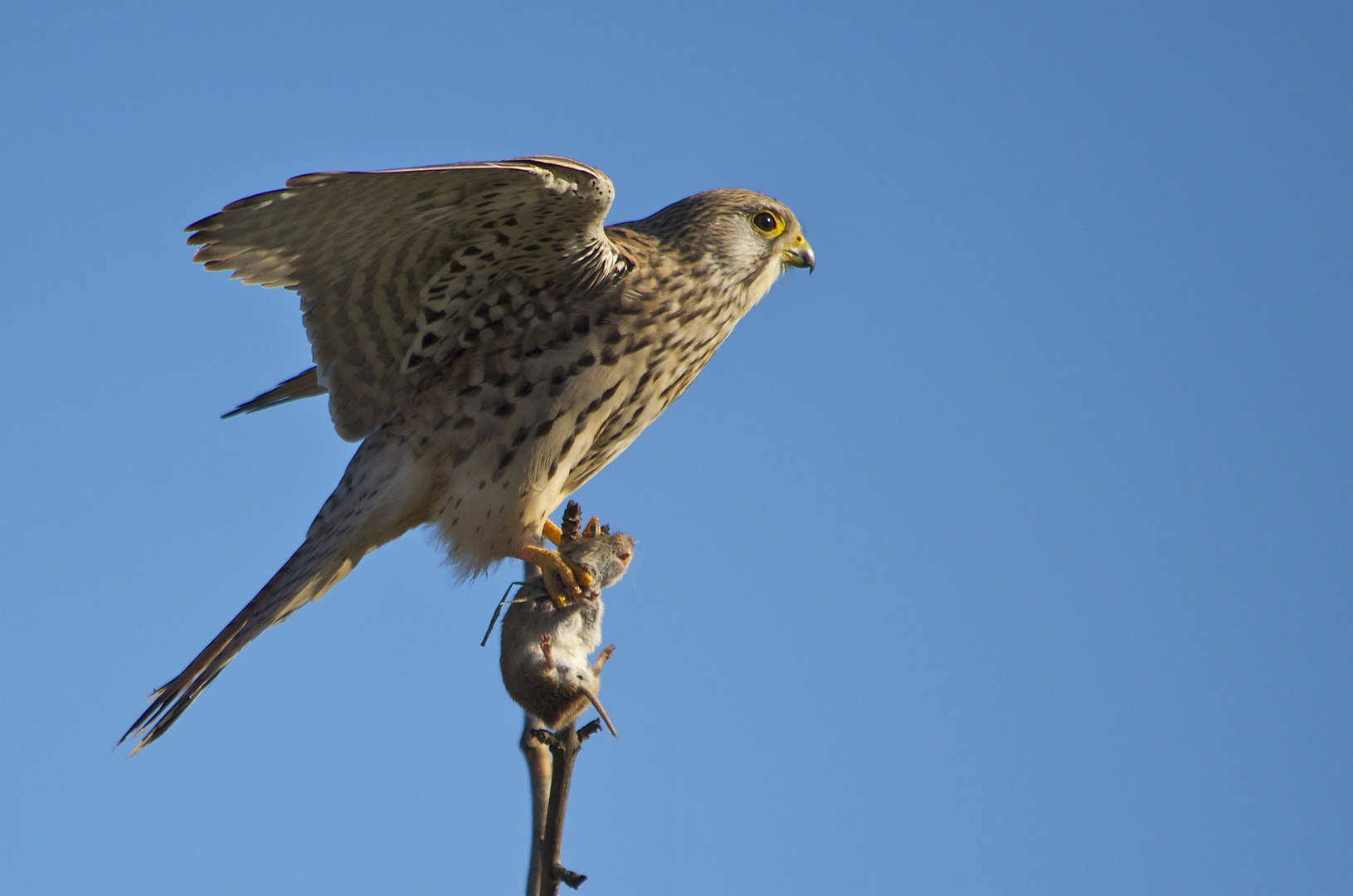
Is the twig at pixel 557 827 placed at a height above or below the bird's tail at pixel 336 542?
below

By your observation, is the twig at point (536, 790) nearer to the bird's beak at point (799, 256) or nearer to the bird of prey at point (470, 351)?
the bird of prey at point (470, 351)

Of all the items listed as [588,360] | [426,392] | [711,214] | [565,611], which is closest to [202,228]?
[426,392]

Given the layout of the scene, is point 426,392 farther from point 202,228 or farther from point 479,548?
point 202,228

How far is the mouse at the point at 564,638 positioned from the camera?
10.7ft

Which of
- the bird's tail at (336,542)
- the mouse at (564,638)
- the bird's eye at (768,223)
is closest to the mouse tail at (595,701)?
the mouse at (564,638)

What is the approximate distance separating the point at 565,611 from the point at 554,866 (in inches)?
48.6

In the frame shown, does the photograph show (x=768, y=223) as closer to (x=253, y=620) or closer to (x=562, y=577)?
(x=562, y=577)

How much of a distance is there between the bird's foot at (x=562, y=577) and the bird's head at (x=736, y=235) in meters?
1.25

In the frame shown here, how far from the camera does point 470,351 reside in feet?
14.0

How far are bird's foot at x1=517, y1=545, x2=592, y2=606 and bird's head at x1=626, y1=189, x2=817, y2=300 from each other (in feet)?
4.11

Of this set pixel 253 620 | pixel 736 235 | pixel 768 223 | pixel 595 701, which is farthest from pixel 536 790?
pixel 768 223

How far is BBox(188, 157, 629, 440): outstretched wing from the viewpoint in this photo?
3641mm

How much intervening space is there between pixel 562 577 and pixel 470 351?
950 millimetres

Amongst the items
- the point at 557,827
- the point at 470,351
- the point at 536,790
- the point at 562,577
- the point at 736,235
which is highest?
the point at 736,235
